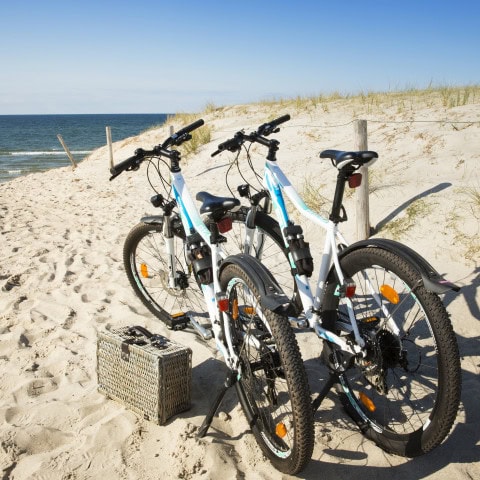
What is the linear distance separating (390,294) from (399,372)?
0.95 metres

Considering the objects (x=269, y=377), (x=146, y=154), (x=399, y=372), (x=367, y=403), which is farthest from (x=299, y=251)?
(x=146, y=154)

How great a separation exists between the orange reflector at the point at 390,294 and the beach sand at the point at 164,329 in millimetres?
866

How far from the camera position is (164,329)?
423 centimetres

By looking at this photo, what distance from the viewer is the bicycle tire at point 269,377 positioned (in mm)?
2270

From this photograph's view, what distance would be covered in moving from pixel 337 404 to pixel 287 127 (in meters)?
10.0

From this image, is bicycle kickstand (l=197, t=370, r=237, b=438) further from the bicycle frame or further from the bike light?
the bicycle frame

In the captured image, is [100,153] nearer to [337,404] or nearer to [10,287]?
[10,287]

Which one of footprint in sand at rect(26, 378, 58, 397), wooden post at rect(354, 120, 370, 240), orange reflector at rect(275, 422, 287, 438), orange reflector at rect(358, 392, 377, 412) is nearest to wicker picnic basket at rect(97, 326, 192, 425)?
footprint in sand at rect(26, 378, 58, 397)

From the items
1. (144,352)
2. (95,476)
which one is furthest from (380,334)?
(95,476)

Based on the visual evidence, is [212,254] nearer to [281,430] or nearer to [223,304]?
[223,304]

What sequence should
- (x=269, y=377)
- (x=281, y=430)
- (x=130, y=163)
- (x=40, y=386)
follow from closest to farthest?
(x=281, y=430) → (x=269, y=377) → (x=40, y=386) → (x=130, y=163)

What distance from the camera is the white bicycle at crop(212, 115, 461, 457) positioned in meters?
2.27

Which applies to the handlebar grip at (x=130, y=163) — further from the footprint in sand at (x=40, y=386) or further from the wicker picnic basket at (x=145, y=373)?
the footprint in sand at (x=40, y=386)

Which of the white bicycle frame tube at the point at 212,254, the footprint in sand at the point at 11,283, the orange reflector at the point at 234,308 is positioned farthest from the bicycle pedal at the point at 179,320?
the footprint in sand at the point at 11,283
